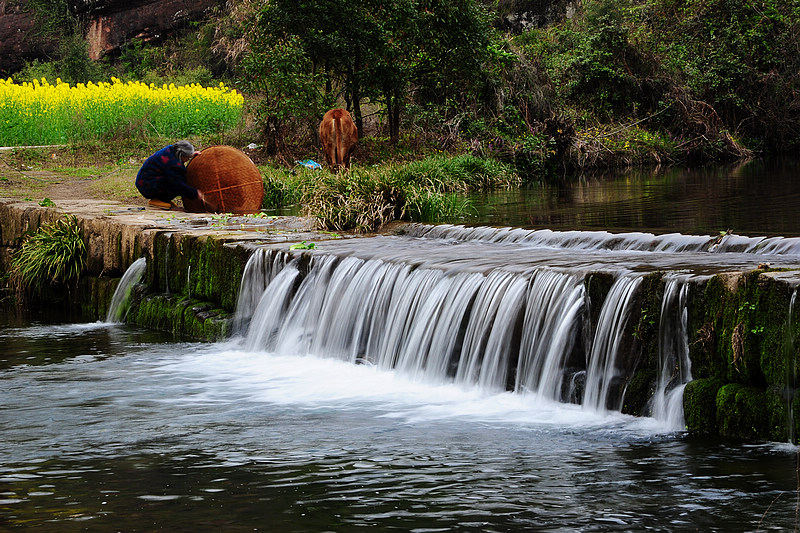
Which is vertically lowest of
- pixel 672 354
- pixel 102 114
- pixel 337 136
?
pixel 672 354

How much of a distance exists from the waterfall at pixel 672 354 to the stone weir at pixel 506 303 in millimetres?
11

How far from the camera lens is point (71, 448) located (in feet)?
21.9

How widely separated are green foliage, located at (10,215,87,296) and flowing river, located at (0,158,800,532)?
2.17 m

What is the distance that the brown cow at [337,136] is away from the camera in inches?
790

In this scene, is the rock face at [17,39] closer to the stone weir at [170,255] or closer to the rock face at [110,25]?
the rock face at [110,25]

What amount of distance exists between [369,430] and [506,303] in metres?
1.97

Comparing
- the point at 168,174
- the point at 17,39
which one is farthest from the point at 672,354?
the point at 17,39

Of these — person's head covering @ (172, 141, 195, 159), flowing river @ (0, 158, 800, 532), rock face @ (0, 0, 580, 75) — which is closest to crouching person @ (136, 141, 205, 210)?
person's head covering @ (172, 141, 195, 159)

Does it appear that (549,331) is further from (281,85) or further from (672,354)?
(281,85)

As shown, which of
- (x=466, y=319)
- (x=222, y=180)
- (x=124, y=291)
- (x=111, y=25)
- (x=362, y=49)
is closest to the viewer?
(x=466, y=319)

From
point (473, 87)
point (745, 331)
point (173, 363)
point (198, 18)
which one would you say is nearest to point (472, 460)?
point (745, 331)

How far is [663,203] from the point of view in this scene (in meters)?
15.8

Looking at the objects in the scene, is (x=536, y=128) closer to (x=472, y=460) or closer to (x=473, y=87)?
(x=473, y=87)

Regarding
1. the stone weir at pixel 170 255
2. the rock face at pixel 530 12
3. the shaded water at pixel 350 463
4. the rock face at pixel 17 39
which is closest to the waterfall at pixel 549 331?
the shaded water at pixel 350 463
